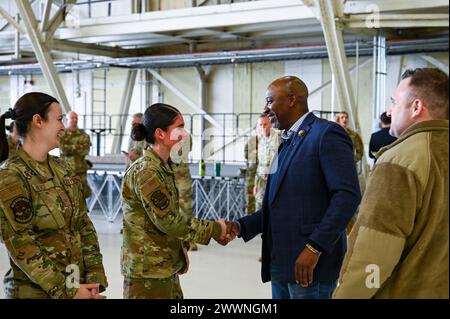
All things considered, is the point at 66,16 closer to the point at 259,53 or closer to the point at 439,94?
the point at 259,53

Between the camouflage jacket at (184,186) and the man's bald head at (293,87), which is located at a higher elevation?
the man's bald head at (293,87)

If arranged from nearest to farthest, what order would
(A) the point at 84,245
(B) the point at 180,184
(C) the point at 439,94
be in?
(C) the point at 439,94, (A) the point at 84,245, (B) the point at 180,184

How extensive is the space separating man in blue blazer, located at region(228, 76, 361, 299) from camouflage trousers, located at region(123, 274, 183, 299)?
0.47 m

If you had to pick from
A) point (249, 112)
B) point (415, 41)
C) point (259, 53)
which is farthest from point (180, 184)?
point (249, 112)

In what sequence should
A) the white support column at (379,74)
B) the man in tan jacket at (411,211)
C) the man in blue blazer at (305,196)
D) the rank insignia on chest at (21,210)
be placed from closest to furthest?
the man in tan jacket at (411,211), the rank insignia on chest at (21,210), the man in blue blazer at (305,196), the white support column at (379,74)

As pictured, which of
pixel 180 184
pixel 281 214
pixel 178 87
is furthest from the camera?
pixel 178 87

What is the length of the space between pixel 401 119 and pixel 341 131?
1.08m

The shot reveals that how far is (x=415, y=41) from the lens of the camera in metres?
8.88

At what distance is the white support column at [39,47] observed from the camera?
9766 mm

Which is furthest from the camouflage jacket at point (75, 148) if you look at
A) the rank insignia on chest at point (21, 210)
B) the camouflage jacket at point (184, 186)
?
the rank insignia on chest at point (21, 210)

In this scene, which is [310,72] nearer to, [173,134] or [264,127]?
[264,127]

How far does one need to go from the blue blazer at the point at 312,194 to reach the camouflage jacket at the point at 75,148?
21.0 ft

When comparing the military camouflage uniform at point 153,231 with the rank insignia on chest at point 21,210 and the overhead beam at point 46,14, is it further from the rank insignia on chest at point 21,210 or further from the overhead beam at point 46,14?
the overhead beam at point 46,14

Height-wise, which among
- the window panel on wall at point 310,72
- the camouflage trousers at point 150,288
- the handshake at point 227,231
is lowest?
the camouflage trousers at point 150,288
